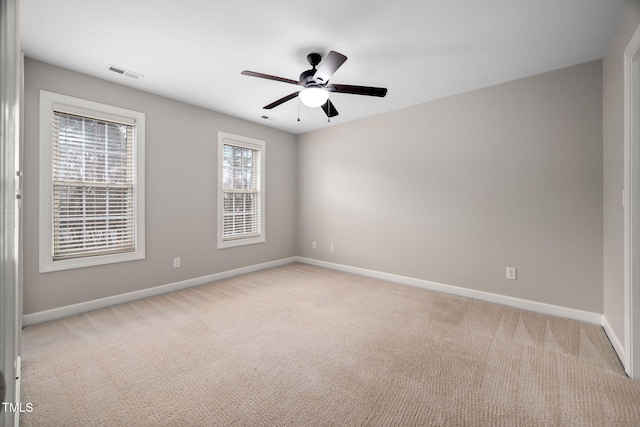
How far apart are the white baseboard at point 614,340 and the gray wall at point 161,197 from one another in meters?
4.33

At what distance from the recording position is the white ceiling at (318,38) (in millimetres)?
1934

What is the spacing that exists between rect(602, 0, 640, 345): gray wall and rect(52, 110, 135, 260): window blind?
4.69 m

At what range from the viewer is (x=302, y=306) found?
122 inches

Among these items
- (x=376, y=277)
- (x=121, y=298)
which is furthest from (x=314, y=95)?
(x=121, y=298)

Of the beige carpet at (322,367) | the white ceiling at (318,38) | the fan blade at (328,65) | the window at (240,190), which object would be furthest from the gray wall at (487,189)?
the fan blade at (328,65)

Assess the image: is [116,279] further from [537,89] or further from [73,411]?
[537,89]

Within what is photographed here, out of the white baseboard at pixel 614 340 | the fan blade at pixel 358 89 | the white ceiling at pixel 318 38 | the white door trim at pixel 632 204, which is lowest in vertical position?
the white baseboard at pixel 614 340

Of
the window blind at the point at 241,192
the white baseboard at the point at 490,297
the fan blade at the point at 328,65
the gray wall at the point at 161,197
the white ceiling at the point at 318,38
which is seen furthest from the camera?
the window blind at the point at 241,192

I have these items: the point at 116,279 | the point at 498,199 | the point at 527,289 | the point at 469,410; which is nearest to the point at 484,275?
the point at 527,289

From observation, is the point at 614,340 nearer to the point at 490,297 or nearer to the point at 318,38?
the point at 490,297

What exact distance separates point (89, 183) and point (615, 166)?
501 cm

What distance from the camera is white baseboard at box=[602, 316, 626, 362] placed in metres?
2.03

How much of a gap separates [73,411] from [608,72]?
15.5ft

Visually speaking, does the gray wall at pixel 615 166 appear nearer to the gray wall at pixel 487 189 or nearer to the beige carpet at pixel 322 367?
the gray wall at pixel 487 189
